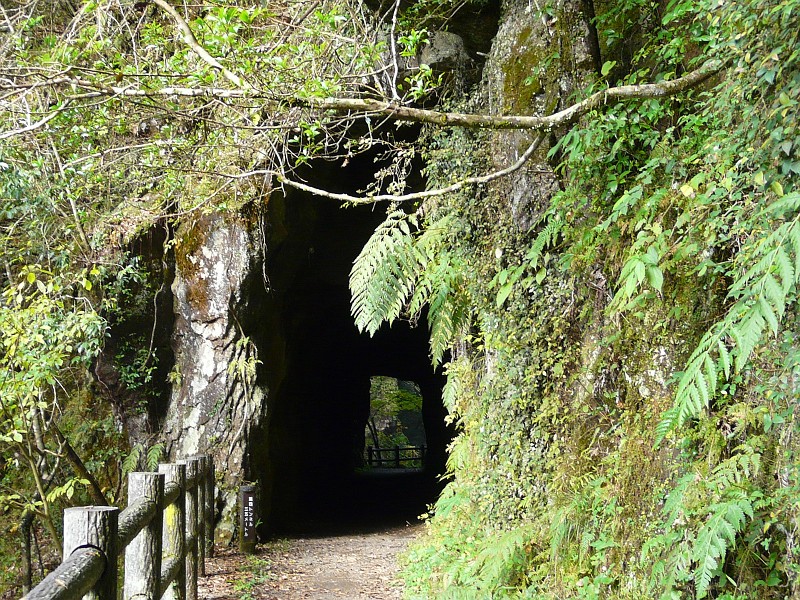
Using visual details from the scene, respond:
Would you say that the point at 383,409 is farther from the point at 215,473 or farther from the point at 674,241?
the point at 674,241

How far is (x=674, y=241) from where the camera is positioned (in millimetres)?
3939

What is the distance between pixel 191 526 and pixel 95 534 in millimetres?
3167

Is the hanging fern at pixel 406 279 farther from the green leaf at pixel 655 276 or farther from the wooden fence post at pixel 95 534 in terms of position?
the wooden fence post at pixel 95 534

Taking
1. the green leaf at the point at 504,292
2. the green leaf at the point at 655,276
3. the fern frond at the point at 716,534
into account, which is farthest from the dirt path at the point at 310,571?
the green leaf at the point at 655,276

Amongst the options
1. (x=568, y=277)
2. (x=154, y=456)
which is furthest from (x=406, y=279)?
(x=154, y=456)

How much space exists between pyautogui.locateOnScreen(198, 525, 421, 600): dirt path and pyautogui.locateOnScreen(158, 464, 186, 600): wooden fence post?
1.02m

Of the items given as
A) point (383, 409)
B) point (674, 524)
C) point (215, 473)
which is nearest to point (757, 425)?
point (674, 524)

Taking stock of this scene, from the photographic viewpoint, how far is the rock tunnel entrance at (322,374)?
30.5ft

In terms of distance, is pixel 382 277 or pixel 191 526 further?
pixel 191 526

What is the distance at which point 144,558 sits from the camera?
3936mm

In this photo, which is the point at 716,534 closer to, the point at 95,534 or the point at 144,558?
the point at 95,534

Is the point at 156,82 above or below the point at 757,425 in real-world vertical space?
above

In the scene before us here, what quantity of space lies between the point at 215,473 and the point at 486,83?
5663 millimetres

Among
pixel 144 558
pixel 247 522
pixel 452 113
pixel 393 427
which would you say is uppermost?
pixel 452 113
